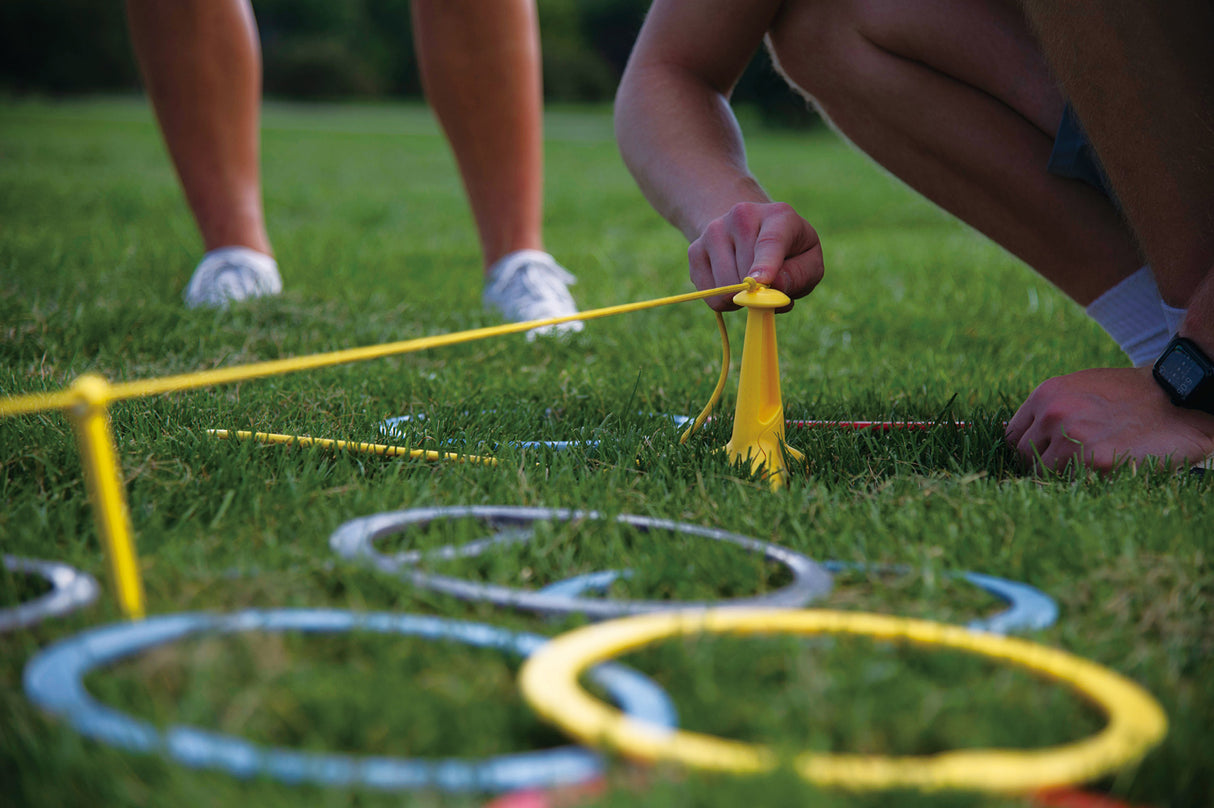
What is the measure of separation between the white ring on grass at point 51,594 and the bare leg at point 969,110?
1778mm

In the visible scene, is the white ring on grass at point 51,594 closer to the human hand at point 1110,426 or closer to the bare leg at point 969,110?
the human hand at point 1110,426

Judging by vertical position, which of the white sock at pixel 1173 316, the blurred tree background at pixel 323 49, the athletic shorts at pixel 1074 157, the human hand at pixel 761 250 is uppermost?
the blurred tree background at pixel 323 49

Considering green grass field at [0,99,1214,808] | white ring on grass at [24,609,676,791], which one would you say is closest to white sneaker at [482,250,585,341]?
green grass field at [0,99,1214,808]

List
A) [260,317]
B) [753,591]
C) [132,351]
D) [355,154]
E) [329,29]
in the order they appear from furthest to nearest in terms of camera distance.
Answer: [329,29], [355,154], [260,317], [132,351], [753,591]

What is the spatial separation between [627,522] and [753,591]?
0.72ft

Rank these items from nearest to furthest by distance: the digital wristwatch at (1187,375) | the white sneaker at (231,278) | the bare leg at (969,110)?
the digital wristwatch at (1187,375) < the bare leg at (969,110) < the white sneaker at (231,278)

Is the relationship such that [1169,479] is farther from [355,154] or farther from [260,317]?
[355,154]

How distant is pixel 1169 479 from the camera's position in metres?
1.53

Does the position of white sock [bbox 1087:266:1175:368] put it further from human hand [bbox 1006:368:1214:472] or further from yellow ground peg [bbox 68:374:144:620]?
yellow ground peg [bbox 68:374:144:620]

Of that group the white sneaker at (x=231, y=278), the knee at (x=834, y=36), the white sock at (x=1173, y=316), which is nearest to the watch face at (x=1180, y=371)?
the white sock at (x=1173, y=316)

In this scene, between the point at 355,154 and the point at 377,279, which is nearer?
the point at 377,279

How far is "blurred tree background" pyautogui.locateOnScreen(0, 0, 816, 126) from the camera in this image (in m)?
34.3

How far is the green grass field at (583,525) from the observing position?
2.90ft

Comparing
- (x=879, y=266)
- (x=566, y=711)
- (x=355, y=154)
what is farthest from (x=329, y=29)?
(x=566, y=711)
